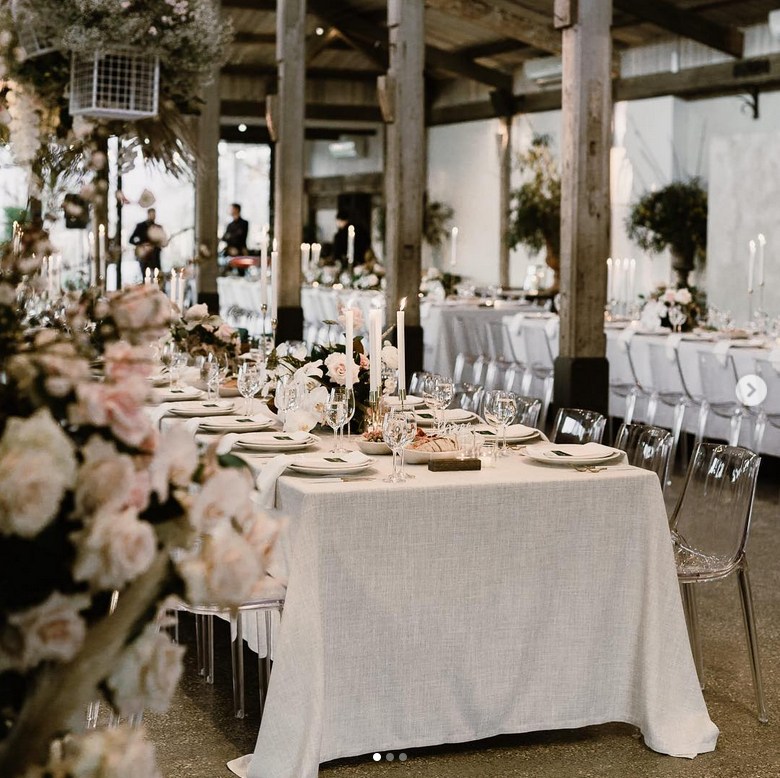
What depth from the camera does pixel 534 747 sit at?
3.33 meters

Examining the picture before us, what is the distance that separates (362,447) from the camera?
12.3 ft

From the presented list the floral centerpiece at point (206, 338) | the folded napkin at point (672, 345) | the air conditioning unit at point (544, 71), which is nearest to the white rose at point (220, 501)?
the floral centerpiece at point (206, 338)

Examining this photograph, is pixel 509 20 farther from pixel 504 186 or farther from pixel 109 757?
pixel 109 757

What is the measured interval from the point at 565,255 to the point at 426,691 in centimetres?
402

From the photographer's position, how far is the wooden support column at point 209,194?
11.0 metres

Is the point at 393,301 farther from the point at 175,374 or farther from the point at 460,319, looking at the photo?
the point at 175,374

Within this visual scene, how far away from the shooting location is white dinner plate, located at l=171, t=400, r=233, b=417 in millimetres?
4559

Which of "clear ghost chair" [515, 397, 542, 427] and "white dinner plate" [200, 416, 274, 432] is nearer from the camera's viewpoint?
"white dinner plate" [200, 416, 274, 432]

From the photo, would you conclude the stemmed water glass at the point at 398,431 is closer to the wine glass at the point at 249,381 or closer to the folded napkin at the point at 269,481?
Answer: the folded napkin at the point at 269,481

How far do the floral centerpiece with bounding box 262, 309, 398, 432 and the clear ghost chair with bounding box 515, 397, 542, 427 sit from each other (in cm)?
59

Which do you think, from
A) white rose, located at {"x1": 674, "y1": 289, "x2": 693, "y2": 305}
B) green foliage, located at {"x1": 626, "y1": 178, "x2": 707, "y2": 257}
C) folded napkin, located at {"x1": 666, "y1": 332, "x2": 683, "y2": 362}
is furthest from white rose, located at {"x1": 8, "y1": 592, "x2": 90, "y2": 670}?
green foliage, located at {"x1": 626, "y1": 178, "x2": 707, "y2": 257}

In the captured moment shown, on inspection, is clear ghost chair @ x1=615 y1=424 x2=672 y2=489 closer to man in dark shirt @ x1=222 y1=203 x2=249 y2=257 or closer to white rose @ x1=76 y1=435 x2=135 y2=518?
white rose @ x1=76 y1=435 x2=135 y2=518

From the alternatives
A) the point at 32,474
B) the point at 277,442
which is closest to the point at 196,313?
the point at 277,442

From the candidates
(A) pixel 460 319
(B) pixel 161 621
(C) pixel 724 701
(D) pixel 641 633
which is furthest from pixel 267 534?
(A) pixel 460 319
